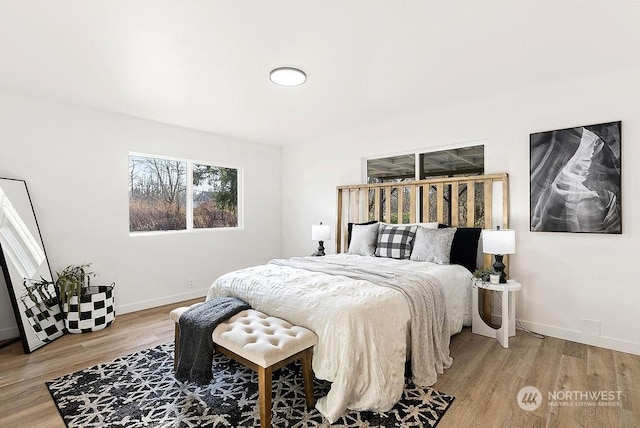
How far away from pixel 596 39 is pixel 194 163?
4.39 metres

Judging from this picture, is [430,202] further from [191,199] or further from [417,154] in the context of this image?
[191,199]

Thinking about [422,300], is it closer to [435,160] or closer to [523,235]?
[523,235]

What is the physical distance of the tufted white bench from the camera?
174cm

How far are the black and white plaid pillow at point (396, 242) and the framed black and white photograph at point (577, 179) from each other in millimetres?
1169

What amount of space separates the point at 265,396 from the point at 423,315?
1222 millimetres

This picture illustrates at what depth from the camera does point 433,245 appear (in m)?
3.28

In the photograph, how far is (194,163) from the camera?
4566mm

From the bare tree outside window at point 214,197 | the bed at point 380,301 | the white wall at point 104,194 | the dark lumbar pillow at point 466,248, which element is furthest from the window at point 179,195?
the dark lumbar pillow at point 466,248

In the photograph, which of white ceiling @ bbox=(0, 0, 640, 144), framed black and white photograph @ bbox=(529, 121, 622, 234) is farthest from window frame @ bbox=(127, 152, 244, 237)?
framed black and white photograph @ bbox=(529, 121, 622, 234)

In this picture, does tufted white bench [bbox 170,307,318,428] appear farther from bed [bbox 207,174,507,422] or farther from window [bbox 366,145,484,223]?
window [bbox 366,145,484,223]

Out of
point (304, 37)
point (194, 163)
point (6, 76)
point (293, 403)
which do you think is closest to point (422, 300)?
point (293, 403)

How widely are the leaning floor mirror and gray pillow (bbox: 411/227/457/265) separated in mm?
3613

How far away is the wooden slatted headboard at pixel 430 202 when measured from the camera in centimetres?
337

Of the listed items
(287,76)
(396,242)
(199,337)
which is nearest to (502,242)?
(396,242)
